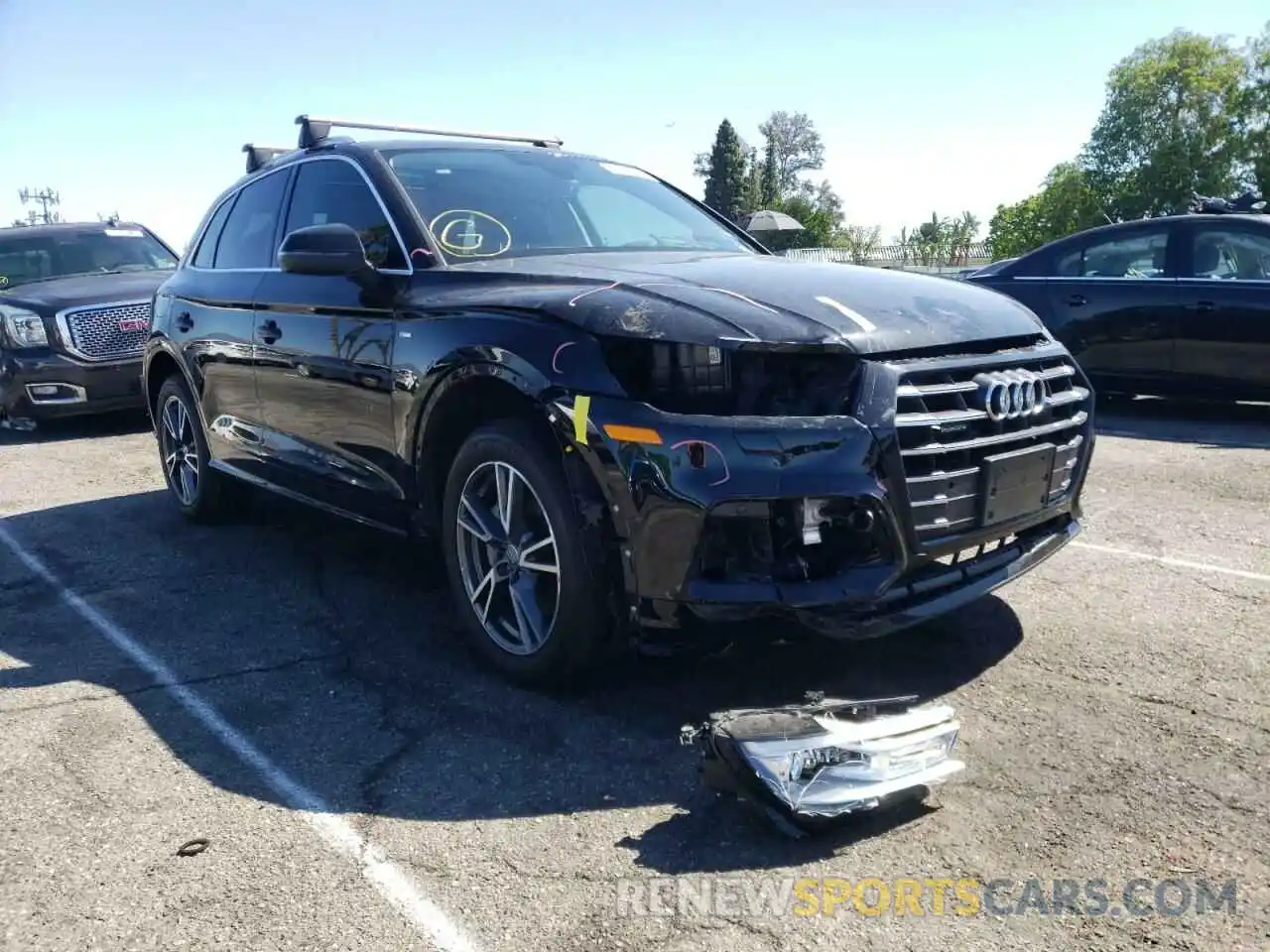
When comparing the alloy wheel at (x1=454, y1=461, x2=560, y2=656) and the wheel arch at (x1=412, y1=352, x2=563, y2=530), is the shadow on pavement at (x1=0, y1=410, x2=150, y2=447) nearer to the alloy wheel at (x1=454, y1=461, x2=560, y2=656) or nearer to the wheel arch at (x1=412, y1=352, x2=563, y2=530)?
the wheel arch at (x1=412, y1=352, x2=563, y2=530)

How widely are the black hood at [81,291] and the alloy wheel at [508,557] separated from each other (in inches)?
273

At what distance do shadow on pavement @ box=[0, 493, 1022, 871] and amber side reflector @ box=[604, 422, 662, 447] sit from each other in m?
0.88

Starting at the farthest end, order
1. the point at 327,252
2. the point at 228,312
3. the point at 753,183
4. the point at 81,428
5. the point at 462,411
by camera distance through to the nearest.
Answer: the point at 753,183 → the point at 81,428 → the point at 228,312 → the point at 327,252 → the point at 462,411

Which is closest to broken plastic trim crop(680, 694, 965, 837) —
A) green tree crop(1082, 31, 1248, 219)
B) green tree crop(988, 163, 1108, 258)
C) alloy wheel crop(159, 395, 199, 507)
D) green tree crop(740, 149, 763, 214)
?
alloy wheel crop(159, 395, 199, 507)

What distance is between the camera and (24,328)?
31.6 feet

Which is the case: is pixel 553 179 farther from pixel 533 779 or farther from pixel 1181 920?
pixel 1181 920

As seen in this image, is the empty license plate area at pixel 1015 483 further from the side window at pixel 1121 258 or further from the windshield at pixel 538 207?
the side window at pixel 1121 258

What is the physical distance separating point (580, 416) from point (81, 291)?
8535mm

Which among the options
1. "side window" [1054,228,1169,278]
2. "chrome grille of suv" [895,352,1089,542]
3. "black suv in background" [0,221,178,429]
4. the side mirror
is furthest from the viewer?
"black suv in background" [0,221,178,429]

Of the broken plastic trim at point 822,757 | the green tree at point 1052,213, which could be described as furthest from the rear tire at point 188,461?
the green tree at point 1052,213

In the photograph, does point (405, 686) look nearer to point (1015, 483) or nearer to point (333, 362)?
point (333, 362)

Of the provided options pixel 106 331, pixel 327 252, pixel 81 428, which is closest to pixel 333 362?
pixel 327 252

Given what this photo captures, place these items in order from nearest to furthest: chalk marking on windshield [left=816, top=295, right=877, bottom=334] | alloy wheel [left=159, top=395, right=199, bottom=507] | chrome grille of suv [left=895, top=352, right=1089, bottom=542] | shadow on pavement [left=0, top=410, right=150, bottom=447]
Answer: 1. chrome grille of suv [left=895, top=352, right=1089, bottom=542]
2. chalk marking on windshield [left=816, top=295, right=877, bottom=334]
3. alloy wheel [left=159, top=395, right=199, bottom=507]
4. shadow on pavement [left=0, top=410, right=150, bottom=447]

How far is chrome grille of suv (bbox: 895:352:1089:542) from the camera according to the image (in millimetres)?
3076
